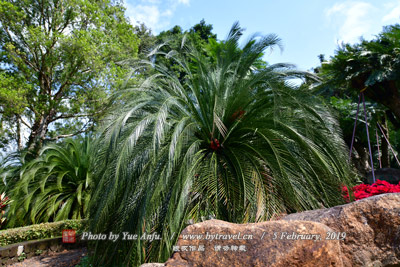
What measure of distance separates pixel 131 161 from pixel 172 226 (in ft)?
3.55

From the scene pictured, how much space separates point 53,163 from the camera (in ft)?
26.2

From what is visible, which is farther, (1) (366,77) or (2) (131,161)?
(1) (366,77)

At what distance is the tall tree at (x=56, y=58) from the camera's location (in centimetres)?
970

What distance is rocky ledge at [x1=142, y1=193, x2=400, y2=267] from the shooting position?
5.94ft

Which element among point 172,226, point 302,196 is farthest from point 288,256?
point 302,196

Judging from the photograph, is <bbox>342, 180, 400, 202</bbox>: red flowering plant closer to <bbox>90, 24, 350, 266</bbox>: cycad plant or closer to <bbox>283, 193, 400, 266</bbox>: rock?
<bbox>90, 24, 350, 266</bbox>: cycad plant

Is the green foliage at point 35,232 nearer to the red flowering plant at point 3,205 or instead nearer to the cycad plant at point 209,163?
the red flowering plant at point 3,205

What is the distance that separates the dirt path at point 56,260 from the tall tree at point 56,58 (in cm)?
548

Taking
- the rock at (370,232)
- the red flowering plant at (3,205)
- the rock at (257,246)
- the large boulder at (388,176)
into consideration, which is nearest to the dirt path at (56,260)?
the red flowering plant at (3,205)

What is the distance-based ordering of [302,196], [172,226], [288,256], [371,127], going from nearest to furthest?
1. [288,256]
2. [172,226]
3. [302,196]
4. [371,127]

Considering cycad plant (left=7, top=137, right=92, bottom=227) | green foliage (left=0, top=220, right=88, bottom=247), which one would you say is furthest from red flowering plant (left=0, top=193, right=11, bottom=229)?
green foliage (left=0, top=220, right=88, bottom=247)

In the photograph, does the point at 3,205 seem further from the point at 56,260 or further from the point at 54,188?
the point at 56,260

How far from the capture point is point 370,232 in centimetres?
216

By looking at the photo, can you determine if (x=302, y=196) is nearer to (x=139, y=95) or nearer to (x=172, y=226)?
(x=172, y=226)
